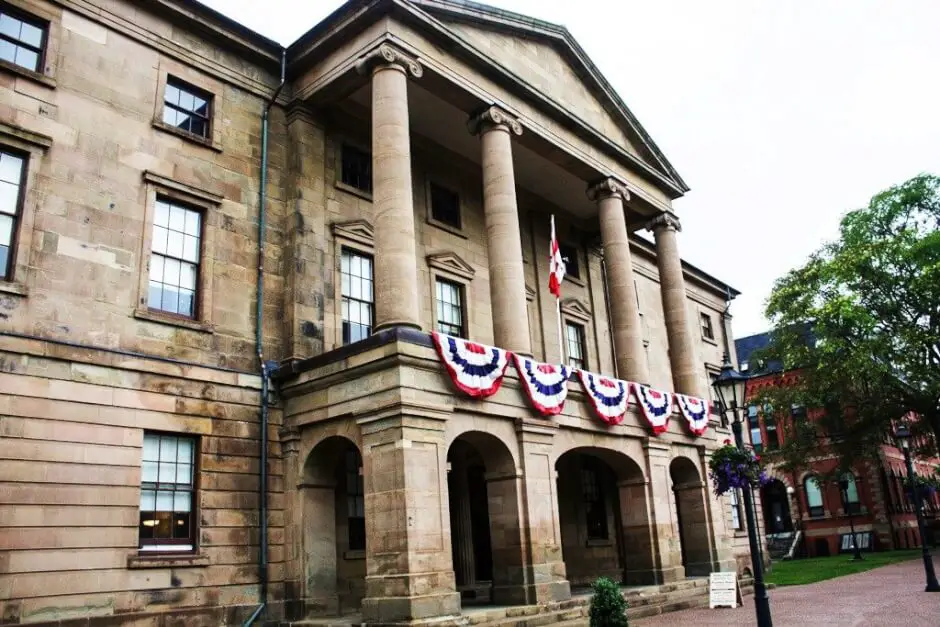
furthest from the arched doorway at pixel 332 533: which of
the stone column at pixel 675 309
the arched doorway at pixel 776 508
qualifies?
the arched doorway at pixel 776 508

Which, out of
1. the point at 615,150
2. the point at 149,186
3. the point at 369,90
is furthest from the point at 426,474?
the point at 615,150

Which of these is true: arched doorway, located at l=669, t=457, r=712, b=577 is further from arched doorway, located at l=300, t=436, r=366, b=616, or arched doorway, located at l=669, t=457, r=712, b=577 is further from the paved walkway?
arched doorway, located at l=300, t=436, r=366, b=616

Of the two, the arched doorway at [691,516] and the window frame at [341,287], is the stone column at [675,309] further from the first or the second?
the window frame at [341,287]

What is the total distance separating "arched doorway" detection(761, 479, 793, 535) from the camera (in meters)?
61.6

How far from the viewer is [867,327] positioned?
36.0 metres

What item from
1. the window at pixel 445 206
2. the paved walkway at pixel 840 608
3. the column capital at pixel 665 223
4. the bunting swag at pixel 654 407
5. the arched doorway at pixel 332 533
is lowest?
the paved walkway at pixel 840 608

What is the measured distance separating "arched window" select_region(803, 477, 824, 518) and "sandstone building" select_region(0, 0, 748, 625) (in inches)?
1553

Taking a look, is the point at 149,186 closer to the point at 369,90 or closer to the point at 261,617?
the point at 369,90

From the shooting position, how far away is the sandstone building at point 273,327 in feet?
48.7

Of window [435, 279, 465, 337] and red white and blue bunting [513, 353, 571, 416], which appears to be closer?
red white and blue bunting [513, 353, 571, 416]

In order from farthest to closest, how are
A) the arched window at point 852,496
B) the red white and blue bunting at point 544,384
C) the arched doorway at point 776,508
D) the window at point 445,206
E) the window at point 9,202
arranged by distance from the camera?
the arched doorway at point 776,508, the arched window at point 852,496, the window at point 445,206, the red white and blue bunting at point 544,384, the window at point 9,202

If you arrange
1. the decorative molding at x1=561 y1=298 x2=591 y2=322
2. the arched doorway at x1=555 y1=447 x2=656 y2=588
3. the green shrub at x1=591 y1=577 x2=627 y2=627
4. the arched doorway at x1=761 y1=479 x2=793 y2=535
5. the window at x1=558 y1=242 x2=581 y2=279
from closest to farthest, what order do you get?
the green shrub at x1=591 y1=577 x2=627 y2=627 < the arched doorway at x1=555 y1=447 x2=656 y2=588 < the decorative molding at x1=561 y1=298 x2=591 y2=322 < the window at x1=558 y1=242 x2=581 y2=279 < the arched doorway at x1=761 y1=479 x2=793 y2=535

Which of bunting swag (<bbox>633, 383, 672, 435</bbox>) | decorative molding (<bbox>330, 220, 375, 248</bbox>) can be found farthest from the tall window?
bunting swag (<bbox>633, 383, 672, 435</bbox>)

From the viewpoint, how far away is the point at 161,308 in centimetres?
1691
